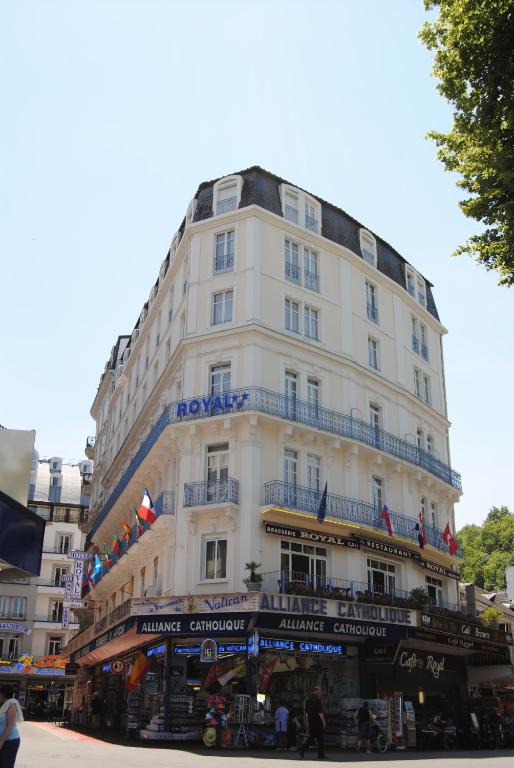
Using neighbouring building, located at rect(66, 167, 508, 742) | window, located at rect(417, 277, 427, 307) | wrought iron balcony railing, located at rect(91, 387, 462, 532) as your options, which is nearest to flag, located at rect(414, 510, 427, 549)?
neighbouring building, located at rect(66, 167, 508, 742)

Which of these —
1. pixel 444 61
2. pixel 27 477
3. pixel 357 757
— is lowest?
pixel 357 757

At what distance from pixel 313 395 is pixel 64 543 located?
43.0 meters

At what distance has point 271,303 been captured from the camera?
1225 inches

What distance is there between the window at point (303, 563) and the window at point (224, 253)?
11197 mm

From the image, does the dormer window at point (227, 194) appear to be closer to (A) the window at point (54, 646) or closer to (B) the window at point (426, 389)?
(B) the window at point (426, 389)

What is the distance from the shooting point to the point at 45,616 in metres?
63.7

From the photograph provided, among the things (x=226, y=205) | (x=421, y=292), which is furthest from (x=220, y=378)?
(x=421, y=292)

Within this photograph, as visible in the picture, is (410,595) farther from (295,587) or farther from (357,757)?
(357,757)

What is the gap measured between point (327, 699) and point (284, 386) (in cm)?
1123

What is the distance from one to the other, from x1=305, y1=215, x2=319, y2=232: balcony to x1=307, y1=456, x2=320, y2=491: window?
10147 millimetres

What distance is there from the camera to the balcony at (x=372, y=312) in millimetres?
35719

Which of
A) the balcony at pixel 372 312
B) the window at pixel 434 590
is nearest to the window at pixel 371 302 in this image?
the balcony at pixel 372 312

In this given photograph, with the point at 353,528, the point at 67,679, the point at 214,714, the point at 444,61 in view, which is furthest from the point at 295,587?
the point at 67,679

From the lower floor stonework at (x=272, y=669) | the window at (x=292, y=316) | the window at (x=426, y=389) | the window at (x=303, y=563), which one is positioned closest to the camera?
the lower floor stonework at (x=272, y=669)
